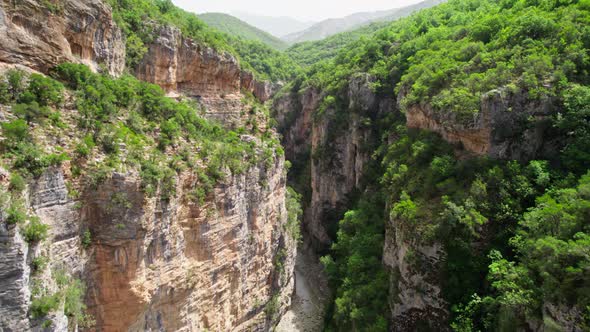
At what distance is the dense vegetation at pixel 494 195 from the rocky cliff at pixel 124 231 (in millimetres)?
8960

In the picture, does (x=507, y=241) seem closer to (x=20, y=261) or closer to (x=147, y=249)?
(x=147, y=249)

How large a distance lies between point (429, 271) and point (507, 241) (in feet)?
14.8

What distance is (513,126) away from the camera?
21.5 metres

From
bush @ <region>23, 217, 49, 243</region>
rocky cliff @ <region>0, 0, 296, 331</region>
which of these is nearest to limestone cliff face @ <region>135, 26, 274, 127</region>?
rocky cliff @ <region>0, 0, 296, 331</region>

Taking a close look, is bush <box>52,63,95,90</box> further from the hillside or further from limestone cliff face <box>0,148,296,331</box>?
the hillside

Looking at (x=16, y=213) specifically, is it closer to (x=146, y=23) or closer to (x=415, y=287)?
(x=146, y=23)

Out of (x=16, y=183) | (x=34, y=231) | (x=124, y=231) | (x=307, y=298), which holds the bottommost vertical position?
(x=307, y=298)

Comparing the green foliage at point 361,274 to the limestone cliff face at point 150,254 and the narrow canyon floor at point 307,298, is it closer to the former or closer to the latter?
the narrow canyon floor at point 307,298

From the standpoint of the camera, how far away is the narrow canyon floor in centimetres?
3055

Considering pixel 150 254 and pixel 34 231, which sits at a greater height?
pixel 34 231

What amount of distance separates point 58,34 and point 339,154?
3327cm

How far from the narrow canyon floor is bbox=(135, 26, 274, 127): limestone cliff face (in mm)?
18351

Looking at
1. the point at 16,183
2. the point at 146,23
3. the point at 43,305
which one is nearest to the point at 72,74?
the point at 16,183

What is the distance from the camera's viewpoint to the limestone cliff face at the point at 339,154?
4069cm
